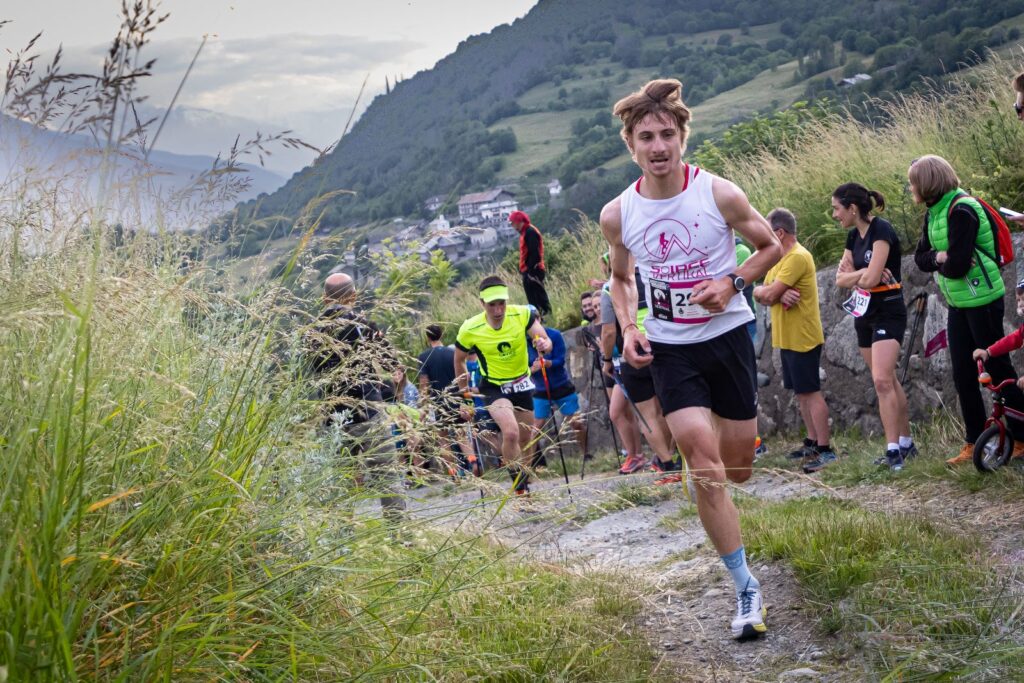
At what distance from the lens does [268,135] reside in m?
3.47

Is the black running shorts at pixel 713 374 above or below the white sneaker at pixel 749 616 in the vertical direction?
above

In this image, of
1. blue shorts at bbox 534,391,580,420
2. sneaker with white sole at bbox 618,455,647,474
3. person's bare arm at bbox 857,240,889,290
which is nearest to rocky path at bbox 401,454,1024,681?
person's bare arm at bbox 857,240,889,290

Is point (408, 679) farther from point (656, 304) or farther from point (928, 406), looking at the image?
point (928, 406)

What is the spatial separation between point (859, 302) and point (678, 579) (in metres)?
3.41

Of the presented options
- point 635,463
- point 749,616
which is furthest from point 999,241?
point 635,463

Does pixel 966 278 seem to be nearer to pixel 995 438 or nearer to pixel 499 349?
pixel 995 438

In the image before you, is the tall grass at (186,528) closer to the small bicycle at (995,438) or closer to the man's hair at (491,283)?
the small bicycle at (995,438)

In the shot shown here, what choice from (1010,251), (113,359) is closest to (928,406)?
(1010,251)

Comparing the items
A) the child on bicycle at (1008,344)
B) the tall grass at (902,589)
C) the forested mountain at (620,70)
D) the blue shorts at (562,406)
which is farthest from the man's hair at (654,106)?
the blue shorts at (562,406)

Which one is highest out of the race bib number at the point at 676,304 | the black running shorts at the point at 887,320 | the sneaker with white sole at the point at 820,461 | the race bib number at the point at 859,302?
the race bib number at the point at 676,304

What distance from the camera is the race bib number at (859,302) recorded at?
800 cm

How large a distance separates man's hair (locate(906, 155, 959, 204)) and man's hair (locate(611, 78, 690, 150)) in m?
A: 2.57

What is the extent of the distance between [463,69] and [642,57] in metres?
19.0

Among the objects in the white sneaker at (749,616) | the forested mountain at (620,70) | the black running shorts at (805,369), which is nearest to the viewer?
the white sneaker at (749,616)
